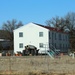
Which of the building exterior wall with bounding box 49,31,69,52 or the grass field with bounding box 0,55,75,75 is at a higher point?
the building exterior wall with bounding box 49,31,69,52

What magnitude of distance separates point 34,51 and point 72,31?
39408mm

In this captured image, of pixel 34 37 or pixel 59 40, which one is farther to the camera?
pixel 59 40

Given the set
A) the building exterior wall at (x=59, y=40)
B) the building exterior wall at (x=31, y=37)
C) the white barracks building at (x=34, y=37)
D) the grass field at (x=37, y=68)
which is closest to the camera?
the grass field at (x=37, y=68)

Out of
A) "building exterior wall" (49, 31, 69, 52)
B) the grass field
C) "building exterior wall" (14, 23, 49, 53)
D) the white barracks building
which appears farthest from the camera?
"building exterior wall" (49, 31, 69, 52)

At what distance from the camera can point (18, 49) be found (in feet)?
294

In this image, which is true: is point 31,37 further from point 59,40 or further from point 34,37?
point 59,40

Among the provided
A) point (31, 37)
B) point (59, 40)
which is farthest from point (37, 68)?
point (59, 40)

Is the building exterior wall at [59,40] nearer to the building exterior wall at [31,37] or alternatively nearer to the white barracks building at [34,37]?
the white barracks building at [34,37]

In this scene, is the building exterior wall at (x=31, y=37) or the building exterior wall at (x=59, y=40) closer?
the building exterior wall at (x=31, y=37)

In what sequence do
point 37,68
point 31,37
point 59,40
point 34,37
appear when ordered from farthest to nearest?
1. point 59,40
2. point 31,37
3. point 34,37
4. point 37,68

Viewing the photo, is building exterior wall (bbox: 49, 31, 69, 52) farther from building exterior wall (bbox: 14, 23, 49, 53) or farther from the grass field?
the grass field

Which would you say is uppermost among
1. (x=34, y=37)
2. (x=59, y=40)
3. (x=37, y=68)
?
(x=34, y=37)

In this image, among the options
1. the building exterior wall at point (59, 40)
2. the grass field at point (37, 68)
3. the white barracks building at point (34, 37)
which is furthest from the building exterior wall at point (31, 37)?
the grass field at point (37, 68)

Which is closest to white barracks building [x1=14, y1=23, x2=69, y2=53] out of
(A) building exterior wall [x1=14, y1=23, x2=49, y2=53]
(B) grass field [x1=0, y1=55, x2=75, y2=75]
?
(A) building exterior wall [x1=14, y1=23, x2=49, y2=53]
